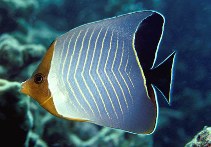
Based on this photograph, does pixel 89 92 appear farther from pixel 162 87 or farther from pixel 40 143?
pixel 40 143

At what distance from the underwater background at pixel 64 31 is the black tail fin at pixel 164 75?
1.44m

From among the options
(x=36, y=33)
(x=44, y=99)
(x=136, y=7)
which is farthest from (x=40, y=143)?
(x=136, y=7)

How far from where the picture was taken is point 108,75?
966 millimetres

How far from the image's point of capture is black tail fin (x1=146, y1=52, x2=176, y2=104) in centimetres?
100

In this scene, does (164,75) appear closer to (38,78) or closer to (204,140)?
(38,78)

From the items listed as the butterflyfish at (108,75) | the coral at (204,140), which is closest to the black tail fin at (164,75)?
the butterflyfish at (108,75)

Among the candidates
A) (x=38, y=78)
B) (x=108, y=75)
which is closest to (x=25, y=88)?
(x=38, y=78)

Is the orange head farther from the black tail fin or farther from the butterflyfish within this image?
the black tail fin

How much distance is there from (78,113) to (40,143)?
208 cm

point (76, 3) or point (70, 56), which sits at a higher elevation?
point (70, 56)

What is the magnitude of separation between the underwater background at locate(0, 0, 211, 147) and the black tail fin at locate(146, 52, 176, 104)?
56.6 inches

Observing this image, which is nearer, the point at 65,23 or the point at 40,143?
the point at 40,143

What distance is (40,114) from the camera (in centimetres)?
302

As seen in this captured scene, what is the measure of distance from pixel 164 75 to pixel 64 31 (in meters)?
3.50
